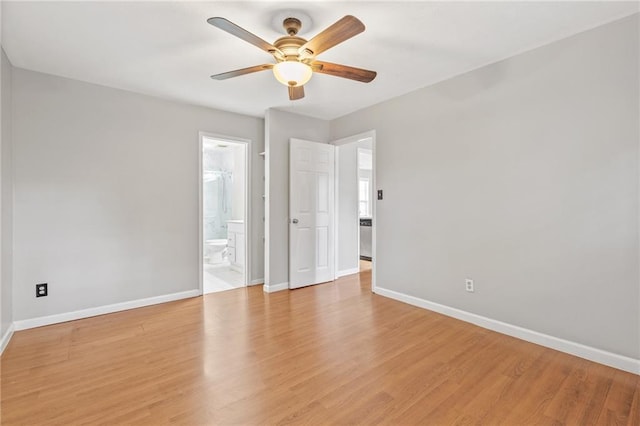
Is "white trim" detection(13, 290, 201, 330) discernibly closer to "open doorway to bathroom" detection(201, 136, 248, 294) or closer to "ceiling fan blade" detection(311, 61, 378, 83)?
"open doorway to bathroom" detection(201, 136, 248, 294)

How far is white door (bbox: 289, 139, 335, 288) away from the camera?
4.20 metres

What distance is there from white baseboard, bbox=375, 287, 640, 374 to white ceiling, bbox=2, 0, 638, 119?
7.78 feet

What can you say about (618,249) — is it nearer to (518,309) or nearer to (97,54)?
(518,309)

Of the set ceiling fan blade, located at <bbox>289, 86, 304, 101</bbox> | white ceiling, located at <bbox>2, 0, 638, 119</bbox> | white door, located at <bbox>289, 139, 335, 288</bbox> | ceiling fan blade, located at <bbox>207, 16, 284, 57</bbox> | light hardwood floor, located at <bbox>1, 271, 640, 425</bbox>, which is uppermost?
white ceiling, located at <bbox>2, 0, 638, 119</bbox>

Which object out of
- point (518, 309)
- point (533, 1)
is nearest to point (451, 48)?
point (533, 1)

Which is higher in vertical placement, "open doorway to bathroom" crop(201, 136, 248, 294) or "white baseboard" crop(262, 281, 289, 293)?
"open doorway to bathroom" crop(201, 136, 248, 294)

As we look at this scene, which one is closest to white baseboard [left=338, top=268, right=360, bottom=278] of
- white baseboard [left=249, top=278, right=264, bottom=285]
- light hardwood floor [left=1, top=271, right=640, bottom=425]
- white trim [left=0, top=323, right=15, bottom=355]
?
white baseboard [left=249, top=278, right=264, bottom=285]

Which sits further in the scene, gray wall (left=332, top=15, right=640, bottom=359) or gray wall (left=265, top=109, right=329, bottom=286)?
gray wall (left=265, top=109, right=329, bottom=286)

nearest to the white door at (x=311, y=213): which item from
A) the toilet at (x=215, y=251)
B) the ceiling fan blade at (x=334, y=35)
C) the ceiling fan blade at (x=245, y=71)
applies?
the ceiling fan blade at (x=245, y=71)

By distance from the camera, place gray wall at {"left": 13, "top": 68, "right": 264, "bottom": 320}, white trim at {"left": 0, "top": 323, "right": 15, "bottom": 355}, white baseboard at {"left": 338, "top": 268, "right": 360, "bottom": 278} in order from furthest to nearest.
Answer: white baseboard at {"left": 338, "top": 268, "right": 360, "bottom": 278} → gray wall at {"left": 13, "top": 68, "right": 264, "bottom": 320} → white trim at {"left": 0, "top": 323, "right": 15, "bottom": 355}

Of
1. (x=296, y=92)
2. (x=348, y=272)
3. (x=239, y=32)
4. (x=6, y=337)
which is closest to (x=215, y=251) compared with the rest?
(x=348, y=272)

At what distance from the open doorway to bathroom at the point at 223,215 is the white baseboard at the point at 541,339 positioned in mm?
2597

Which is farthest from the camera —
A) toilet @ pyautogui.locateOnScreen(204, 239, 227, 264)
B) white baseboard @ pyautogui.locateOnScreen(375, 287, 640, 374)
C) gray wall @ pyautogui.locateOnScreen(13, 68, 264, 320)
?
toilet @ pyautogui.locateOnScreen(204, 239, 227, 264)

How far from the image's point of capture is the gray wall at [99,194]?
9.50ft
